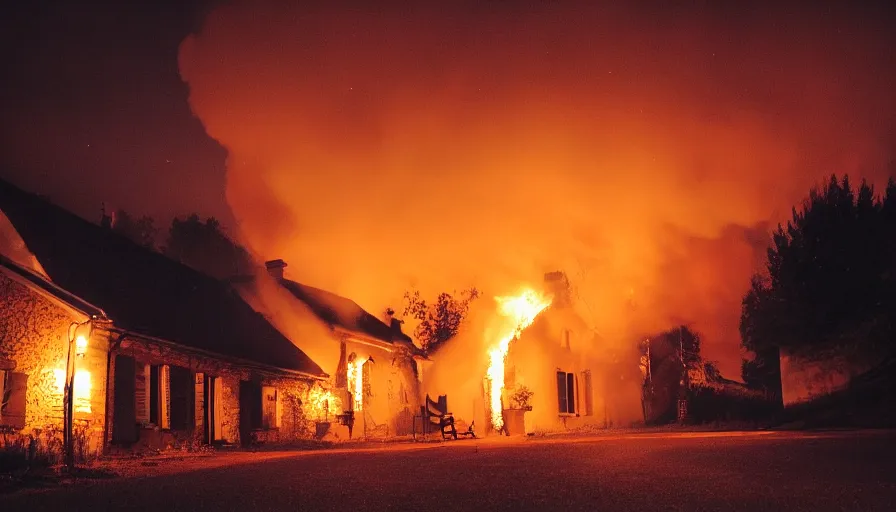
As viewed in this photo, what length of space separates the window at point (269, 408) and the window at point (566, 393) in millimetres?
10058

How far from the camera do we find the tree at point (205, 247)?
4562 centimetres

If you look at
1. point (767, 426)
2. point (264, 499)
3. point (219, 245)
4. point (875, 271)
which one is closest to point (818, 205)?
point (875, 271)

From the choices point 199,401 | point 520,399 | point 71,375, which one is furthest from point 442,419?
point 71,375

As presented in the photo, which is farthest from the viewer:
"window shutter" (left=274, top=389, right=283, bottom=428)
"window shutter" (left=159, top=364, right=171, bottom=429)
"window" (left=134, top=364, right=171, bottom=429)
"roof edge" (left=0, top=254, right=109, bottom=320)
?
"window shutter" (left=274, top=389, right=283, bottom=428)

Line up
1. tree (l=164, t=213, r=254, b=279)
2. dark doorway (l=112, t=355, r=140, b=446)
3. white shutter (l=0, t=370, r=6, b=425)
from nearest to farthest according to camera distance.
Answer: white shutter (l=0, t=370, r=6, b=425) → dark doorway (l=112, t=355, r=140, b=446) → tree (l=164, t=213, r=254, b=279)

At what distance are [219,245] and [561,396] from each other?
84.7 ft

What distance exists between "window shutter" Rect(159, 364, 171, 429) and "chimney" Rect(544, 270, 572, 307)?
1406 centimetres

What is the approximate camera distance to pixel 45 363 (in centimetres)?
1429

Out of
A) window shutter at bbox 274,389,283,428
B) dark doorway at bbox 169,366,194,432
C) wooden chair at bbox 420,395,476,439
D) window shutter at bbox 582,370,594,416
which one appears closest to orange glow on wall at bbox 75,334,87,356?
dark doorway at bbox 169,366,194,432

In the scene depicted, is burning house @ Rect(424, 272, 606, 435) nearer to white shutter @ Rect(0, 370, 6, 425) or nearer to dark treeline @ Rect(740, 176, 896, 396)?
dark treeline @ Rect(740, 176, 896, 396)

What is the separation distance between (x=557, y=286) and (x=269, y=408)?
36.3 ft

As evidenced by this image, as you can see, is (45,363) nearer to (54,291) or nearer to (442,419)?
(54,291)

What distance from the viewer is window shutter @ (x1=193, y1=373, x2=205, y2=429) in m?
19.0

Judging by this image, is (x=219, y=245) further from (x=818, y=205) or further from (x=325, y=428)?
(x=818, y=205)
